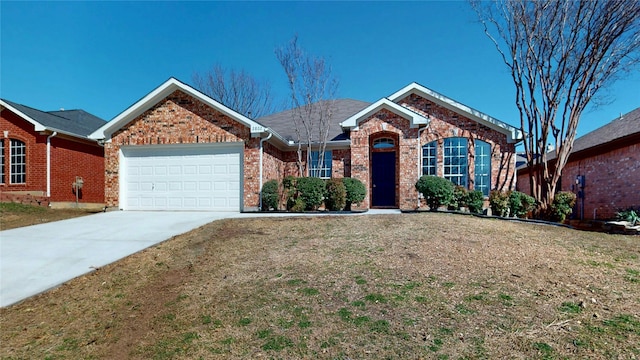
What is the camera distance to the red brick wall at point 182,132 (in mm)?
11680

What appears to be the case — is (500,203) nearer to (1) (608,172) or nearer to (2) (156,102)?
(1) (608,172)

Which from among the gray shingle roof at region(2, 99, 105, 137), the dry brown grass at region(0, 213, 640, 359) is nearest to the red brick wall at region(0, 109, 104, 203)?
the gray shingle roof at region(2, 99, 105, 137)

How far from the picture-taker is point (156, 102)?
12398mm

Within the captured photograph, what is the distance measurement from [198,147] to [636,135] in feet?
47.2

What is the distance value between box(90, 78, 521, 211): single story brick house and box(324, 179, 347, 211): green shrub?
67.9 inches

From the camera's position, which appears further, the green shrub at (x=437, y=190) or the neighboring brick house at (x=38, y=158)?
the neighboring brick house at (x=38, y=158)

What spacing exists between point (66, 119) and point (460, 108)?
741 inches

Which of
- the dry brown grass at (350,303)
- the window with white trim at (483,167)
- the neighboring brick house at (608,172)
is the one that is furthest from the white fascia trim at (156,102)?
the neighboring brick house at (608,172)

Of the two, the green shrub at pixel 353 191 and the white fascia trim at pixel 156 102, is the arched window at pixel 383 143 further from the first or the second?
the white fascia trim at pixel 156 102

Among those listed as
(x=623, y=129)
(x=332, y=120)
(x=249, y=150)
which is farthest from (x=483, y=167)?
(x=249, y=150)

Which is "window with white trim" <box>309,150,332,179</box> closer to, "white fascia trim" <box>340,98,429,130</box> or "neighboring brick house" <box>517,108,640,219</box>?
"white fascia trim" <box>340,98,429,130</box>

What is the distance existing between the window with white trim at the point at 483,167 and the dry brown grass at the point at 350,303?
5967 mm

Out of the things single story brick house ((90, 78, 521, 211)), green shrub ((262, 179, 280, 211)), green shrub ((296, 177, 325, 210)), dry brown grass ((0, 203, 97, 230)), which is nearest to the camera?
dry brown grass ((0, 203, 97, 230))

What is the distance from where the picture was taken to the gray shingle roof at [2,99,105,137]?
14633mm
